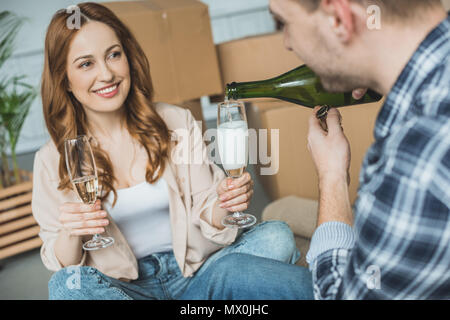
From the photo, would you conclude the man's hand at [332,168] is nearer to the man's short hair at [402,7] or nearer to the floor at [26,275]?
the man's short hair at [402,7]

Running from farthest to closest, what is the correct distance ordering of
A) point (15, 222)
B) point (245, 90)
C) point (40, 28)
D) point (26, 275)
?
point (40, 28) < point (15, 222) < point (26, 275) < point (245, 90)

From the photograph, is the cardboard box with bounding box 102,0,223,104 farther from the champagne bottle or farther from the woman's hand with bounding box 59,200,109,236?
the woman's hand with bounding box 59,200,109,236

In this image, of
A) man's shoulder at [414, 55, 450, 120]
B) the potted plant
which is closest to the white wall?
the potted plant

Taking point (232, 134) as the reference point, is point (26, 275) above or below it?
below

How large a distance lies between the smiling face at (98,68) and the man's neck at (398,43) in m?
0.75

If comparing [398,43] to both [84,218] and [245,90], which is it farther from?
[84,218]

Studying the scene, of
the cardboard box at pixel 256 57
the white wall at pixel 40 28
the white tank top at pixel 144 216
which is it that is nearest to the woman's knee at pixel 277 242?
the white tank top at pixel 144 216

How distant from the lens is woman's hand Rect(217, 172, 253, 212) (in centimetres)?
105

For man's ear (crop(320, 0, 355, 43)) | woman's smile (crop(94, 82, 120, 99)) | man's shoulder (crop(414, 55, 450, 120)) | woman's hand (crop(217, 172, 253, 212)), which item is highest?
man's ear (crop(320, 0, 355, 43))

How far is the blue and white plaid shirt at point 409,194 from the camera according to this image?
531 millimetres

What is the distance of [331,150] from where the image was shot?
2.55ft

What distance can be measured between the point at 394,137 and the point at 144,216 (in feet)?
2.64

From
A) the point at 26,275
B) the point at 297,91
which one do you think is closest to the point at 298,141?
the point at 297,91

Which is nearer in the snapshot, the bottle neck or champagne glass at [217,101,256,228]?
champagne glass at [217,101,256,228]
